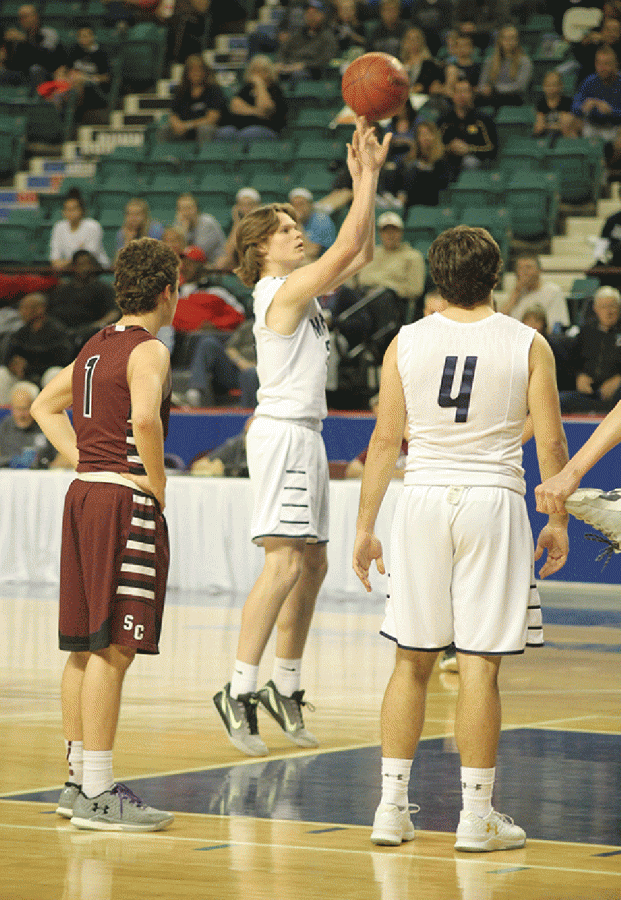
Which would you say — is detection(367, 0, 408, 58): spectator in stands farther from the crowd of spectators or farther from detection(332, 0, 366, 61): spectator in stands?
detection(332, 0, 366, 61): spectator in stands

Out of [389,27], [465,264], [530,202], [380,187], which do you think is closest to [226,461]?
[380,187]

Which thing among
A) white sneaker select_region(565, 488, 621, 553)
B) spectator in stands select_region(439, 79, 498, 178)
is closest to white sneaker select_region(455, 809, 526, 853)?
white sneaker select_region(565, 488, 621, 553)

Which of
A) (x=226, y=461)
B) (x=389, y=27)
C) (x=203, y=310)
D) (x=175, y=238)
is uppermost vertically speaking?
(x=389, y=27)

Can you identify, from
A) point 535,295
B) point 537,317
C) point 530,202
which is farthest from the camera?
point 530,202

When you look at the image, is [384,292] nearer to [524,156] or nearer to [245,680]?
[524,156]

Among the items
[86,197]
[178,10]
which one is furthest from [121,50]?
[86,197]

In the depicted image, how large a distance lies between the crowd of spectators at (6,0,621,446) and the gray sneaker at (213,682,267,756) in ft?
19.9

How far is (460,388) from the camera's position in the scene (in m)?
4.52

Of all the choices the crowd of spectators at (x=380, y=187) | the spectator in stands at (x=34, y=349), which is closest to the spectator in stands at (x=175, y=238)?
the crowd of spectators at (x=380, y=187)

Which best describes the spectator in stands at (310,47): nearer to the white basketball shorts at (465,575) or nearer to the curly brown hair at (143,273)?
the curly brown hair at (143,273)

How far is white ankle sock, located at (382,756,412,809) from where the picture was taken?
4.52 meters

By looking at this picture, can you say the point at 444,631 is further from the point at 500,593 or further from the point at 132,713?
the point at 132,713

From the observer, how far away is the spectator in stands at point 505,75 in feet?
53.7

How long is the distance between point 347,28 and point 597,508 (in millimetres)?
14365
